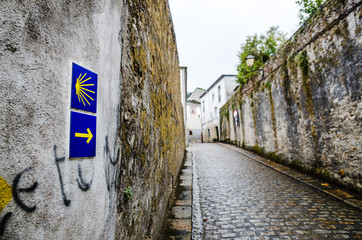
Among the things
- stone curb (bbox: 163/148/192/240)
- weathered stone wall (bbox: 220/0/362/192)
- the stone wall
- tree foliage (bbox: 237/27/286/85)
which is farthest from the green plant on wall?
tree foliage (bbox: 237/27/286/85)

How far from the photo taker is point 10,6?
730 millimetres

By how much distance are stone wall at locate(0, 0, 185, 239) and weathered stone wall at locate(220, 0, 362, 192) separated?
196 inches

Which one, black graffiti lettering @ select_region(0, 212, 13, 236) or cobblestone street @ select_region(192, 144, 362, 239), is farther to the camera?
cobblestone street @ select_region(192, 144, 362, 239)

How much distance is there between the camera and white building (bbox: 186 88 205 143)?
3547 cm

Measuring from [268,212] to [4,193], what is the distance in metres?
3.98

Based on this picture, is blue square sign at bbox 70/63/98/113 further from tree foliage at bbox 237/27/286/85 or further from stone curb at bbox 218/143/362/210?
tree foliage at bbox 237/27/286/85

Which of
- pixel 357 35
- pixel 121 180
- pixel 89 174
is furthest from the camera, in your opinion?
pixel 357 35

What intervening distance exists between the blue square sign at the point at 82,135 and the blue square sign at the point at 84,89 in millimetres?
53

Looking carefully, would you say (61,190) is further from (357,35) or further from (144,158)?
(357,35)

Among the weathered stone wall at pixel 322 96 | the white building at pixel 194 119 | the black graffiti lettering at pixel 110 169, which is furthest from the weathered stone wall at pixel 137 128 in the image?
the white building at pixel 194 119

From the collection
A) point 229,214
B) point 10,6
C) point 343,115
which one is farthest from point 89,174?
point 343,115

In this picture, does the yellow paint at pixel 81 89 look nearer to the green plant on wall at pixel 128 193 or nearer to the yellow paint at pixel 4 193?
the yellow paint at pixel 4 193

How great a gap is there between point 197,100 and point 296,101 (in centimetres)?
3306

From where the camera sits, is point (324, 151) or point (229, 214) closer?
point (229, 214)
